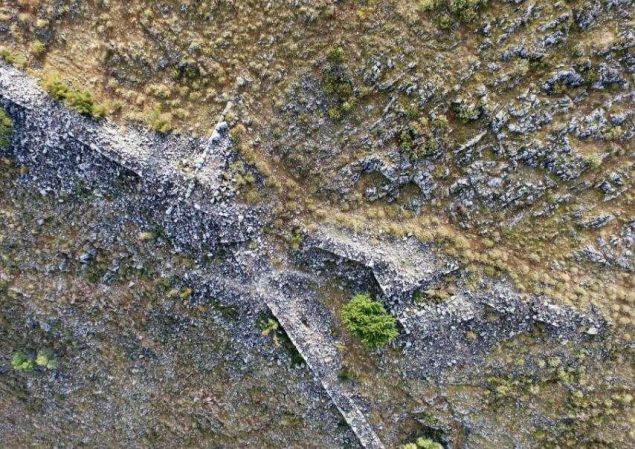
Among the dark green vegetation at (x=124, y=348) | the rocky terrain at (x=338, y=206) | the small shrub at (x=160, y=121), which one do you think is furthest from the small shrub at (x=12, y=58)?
the small shrub at (x=160, y=121)

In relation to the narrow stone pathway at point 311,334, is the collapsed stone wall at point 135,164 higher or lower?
higher

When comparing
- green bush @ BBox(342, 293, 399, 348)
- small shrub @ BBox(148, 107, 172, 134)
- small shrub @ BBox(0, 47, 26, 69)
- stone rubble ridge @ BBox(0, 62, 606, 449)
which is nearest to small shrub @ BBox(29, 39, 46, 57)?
small shrub @ BBox(0, 47, 26, 69)

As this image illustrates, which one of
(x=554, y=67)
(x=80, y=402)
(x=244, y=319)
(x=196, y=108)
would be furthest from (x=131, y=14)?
(x=80, y=402)

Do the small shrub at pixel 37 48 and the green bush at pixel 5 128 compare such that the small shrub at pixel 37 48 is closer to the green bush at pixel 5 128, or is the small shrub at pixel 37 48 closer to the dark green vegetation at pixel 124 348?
the green bush at pixel 5 128

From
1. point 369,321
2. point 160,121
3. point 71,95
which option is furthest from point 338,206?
point 71,95

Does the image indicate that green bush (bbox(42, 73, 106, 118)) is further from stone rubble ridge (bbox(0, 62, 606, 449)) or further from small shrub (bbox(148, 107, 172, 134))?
small shrub (bbox(148, 107, 172, 134))

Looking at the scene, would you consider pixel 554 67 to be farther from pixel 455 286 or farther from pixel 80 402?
pixel 80 402
